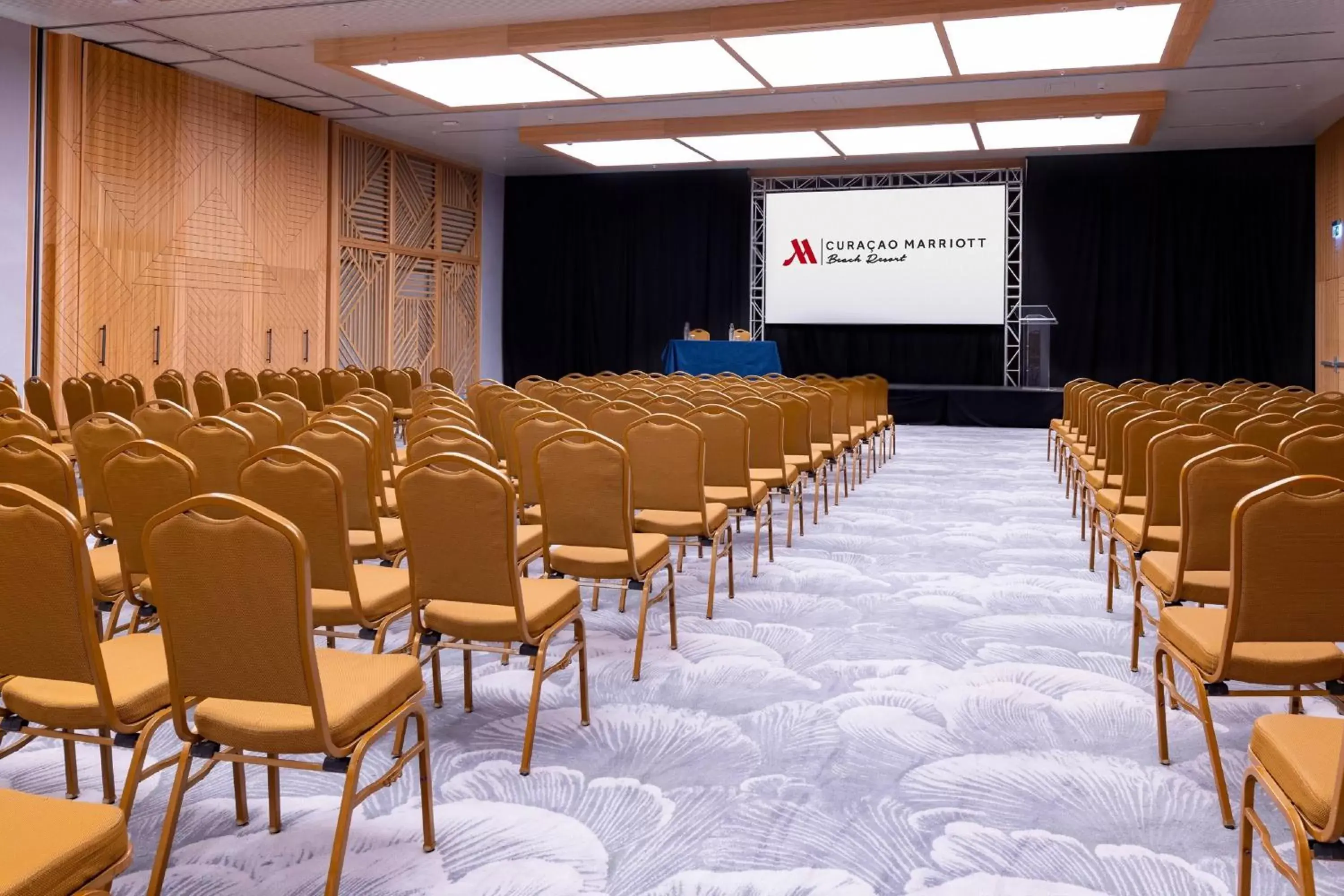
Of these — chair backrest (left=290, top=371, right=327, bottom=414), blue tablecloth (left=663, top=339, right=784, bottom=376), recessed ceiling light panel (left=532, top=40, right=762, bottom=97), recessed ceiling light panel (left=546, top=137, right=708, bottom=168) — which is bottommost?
chair backrest (left=290, top=371, right=327, bottom=414)

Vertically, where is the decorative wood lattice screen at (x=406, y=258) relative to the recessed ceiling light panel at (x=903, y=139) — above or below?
below

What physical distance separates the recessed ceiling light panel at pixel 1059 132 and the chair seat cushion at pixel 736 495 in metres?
7.77

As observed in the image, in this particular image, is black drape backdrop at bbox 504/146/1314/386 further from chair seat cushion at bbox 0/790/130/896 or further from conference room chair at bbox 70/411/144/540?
chair seat cushion at bbox 0/790/130/896

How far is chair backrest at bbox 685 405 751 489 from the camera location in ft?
18.5

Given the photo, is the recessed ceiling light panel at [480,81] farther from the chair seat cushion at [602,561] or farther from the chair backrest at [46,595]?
the chair backrest at [46,595]

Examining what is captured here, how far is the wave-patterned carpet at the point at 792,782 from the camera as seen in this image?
2.61 meters

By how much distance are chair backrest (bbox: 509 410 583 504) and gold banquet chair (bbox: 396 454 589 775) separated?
124 centimetres

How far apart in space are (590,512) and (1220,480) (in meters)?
2.22

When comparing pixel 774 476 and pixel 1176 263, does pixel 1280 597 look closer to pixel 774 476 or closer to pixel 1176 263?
pixel 774 476

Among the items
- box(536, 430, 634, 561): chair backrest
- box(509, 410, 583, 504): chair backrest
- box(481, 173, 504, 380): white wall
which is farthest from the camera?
box(481, 173, 504, 380): white wall

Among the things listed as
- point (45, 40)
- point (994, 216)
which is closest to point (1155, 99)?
point (994, 216)

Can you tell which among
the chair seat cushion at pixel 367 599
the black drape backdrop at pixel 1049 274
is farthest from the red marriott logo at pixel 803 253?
the chair seat cushion at pixel 367 599

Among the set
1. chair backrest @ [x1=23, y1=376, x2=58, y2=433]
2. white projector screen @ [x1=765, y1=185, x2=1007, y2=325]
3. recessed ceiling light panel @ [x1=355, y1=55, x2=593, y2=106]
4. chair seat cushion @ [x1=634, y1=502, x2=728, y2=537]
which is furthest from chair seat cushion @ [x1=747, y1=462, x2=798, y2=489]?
white projector screen @ [x1=765, y1=185, x2=1007, y2=325]

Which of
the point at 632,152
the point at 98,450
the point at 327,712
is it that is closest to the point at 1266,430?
the point at 327,712
